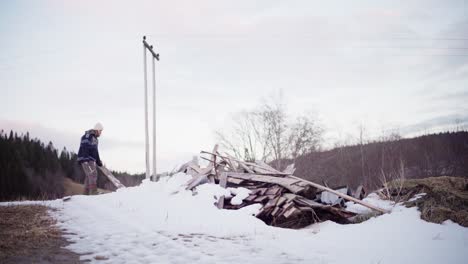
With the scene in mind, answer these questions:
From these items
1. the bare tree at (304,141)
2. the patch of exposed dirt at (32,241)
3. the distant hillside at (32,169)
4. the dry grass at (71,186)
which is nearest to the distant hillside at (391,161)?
the bare tree at (304,141)

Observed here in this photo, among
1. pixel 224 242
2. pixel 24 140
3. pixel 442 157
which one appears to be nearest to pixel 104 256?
pixel 224 242

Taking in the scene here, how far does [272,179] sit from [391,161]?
44.1ft

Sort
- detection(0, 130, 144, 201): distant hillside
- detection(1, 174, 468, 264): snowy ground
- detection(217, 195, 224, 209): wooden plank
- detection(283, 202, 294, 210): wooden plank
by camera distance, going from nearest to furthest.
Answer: detection(1, 174, 468, 264): snowy ground → detection(283, 202, 294, 210): wooden plank → detection(217, 195, 224, 209): wooden plank → detection(0, 130, 144, 201): distant hillside

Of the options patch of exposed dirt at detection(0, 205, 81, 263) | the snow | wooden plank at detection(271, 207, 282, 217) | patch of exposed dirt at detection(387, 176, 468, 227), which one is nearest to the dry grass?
the snow

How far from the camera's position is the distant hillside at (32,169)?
44.4 metres

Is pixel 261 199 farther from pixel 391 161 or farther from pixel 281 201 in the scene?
pixel 391 161

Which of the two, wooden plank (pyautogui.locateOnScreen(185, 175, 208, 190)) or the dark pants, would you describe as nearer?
wooden plank (pyautogui.locateOnScreen(185, 175, 208, 190))

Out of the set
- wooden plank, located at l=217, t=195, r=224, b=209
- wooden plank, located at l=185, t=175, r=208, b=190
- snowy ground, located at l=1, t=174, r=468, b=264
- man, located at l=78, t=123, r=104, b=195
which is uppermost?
man, located at l=78, t=123, r=104, b=195

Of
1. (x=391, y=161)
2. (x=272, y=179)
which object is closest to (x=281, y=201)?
(x=272, y=179)

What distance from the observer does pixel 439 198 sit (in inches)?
259

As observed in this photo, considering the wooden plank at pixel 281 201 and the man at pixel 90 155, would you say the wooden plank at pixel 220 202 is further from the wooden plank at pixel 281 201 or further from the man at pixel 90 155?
the man at pixel 90 155

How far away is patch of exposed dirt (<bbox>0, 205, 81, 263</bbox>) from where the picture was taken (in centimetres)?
369

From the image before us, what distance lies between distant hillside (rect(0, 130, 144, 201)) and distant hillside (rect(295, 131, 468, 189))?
24836 mm

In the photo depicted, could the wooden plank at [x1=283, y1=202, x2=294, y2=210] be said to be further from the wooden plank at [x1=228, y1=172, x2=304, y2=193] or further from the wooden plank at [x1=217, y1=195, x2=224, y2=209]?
the wooden plank at [x1=217, y1=195, x2=224, y2=209]
